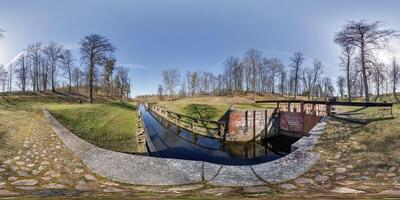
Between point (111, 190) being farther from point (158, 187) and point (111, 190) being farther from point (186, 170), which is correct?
point (186, 170)

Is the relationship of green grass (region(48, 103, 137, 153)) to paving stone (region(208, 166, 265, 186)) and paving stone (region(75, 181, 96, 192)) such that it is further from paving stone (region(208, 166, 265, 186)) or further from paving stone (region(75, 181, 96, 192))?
paving stone (region(208, 166, 265, 186))

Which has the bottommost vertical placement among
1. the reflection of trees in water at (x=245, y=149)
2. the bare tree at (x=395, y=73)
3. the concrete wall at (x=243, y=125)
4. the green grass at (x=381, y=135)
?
the reflection of trees in water at (x=245, y=149)

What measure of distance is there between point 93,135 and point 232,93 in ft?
199

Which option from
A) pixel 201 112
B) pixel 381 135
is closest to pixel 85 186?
pixel 381 135

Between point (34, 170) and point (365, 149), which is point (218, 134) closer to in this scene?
point (365, 149)

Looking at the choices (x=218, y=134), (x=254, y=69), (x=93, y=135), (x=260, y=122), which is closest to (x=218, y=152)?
(x=218, y=134)

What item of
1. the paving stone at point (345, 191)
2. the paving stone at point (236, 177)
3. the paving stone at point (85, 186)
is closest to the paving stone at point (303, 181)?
the paving stone at point (345, 191)

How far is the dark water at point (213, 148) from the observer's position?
16.8m

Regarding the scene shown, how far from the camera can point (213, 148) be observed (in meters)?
21.3

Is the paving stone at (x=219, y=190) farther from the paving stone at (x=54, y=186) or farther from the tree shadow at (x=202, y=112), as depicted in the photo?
the tree shadow at (x=202, y=112)

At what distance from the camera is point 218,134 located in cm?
2541

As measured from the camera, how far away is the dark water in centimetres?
1683

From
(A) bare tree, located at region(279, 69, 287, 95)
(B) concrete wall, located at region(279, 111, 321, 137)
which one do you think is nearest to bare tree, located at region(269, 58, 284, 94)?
(A) bare tree, located at region(279, 69, 287, 95)

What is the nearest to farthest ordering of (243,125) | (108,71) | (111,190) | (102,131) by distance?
(111,190) < (102,131) < (243,125) < (108,71)
